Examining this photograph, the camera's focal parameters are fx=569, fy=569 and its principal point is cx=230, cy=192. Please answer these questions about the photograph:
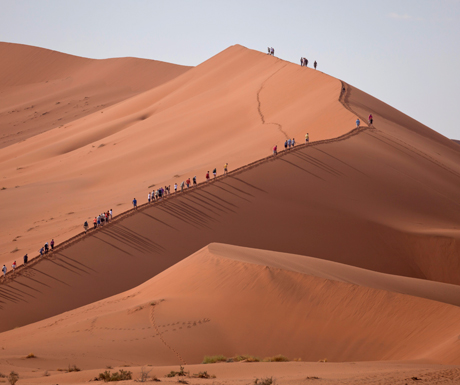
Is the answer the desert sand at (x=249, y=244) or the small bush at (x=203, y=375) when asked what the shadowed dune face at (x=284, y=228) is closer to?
the desert sand at (x=249, y=244)

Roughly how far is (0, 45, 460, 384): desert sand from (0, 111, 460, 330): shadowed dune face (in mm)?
77

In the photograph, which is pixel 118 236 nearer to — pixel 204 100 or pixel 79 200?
pixel 79 200

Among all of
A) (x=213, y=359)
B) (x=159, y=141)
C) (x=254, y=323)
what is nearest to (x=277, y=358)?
(x=213, y=359)

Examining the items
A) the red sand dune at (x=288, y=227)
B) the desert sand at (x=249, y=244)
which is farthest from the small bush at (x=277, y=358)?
the red sand dune at (x=288, y=227)

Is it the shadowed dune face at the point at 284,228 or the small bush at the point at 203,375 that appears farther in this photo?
the shadowed dune face at the point at 284,228

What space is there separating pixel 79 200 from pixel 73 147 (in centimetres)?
2086

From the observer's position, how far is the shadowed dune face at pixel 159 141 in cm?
3200

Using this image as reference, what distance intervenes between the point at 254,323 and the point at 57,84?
90.4 m

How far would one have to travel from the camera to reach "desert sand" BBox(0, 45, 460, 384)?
1338 cm

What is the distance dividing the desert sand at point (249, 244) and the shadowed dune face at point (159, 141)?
0.70 ft

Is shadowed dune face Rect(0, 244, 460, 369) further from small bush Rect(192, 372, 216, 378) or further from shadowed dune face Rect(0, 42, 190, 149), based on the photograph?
shadowed dune face Rect(0, 42, 190, 149)

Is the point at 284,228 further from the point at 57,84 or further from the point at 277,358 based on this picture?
the point at 57,84

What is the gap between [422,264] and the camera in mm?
24984

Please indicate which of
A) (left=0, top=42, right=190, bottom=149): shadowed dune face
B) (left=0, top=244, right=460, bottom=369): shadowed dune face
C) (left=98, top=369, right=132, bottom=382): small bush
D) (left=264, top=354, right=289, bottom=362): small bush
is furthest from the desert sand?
(left=0, top=42, right=190, bottom=149): shadowed dune face
